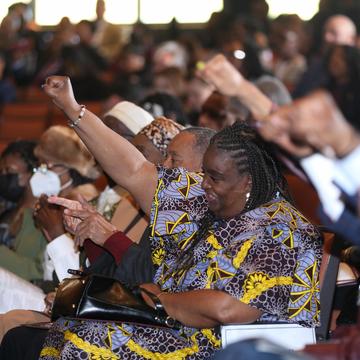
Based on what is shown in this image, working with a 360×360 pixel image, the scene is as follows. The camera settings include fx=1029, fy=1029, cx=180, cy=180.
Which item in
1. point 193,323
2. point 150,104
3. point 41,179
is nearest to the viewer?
point 193,323

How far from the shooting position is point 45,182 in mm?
6156

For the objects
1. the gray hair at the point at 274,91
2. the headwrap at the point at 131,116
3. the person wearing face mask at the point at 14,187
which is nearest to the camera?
the headwrap at the point at 131,116

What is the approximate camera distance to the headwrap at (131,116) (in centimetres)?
575

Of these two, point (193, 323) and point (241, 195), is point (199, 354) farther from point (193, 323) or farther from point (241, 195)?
point (241, 195)

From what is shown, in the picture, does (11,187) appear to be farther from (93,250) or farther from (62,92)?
(62,92)

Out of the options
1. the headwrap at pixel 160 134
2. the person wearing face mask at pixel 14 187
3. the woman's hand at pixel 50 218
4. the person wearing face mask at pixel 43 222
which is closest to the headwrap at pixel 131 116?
the person wearing face mask at pixel 43 222

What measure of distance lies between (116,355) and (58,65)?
8.64 metres

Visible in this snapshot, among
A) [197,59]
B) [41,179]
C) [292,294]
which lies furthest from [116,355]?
[197,59]

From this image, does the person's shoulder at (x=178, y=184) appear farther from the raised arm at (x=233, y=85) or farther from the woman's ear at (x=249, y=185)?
the raised arm at (x=233, y=85)

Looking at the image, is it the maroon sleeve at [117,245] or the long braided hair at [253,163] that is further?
the maroon sleeve at [117,245]

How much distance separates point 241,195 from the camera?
3967mm

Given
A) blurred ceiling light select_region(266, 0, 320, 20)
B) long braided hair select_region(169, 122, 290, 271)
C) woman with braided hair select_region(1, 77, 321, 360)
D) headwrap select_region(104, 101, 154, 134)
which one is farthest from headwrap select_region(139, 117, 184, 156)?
blurred ceiling light select_region(266, 0, 320, 20)

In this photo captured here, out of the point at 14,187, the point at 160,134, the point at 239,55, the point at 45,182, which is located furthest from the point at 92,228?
the point at 239,55

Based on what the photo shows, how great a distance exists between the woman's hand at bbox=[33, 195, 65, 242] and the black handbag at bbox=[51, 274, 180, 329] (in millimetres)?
1458
